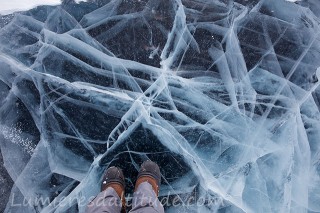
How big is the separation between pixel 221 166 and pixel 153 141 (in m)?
0.45

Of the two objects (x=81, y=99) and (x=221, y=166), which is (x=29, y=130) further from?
(x=221, y=166)

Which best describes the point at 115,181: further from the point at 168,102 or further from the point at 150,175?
the point at 168,102

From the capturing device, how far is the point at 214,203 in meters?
1.99

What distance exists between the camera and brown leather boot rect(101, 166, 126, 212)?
1913 millimetres

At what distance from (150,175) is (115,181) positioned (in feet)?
0.68

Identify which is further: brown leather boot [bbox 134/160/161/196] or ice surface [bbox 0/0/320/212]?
ice surface [bbox 0/0/320/212]

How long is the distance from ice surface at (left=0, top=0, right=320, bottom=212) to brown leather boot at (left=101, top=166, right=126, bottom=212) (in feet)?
0.26

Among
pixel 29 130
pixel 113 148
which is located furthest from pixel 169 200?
pixel 29 130

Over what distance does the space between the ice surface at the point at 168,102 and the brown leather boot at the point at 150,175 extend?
0.25ft

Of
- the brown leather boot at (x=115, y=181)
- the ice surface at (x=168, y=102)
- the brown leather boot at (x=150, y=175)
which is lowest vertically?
the brown leather boot at (x=115, y=181)

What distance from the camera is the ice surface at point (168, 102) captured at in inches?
79.4

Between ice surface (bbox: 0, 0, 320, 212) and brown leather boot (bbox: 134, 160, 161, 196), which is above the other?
ice surface (bbox: 0, 0, 320, 212)


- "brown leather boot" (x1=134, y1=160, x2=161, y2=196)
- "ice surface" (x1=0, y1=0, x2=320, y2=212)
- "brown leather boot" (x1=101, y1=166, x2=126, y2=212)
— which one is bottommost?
"brown leather boot" (x1=101, y1=166, x2=126, y2=212)

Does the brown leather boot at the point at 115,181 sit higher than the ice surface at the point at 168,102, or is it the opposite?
the ice surface at the point at 168,102
